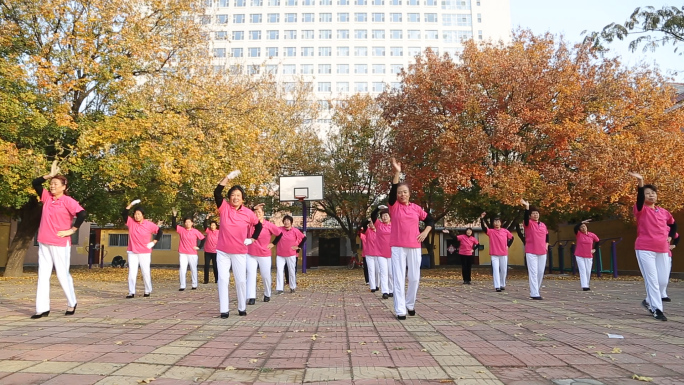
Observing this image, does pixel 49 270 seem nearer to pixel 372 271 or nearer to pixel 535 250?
pixel 372 271

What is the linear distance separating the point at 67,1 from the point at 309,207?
19295 mm

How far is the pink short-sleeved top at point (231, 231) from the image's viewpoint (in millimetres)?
7996

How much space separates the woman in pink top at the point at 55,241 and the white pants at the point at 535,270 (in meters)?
8.83

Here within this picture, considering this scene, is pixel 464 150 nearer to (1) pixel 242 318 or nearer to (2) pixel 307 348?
(1) pixel 242 318

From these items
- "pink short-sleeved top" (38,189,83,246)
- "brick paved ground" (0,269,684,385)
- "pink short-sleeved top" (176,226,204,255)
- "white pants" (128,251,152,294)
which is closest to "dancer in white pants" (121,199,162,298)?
"white pants" (128,251,152,294)

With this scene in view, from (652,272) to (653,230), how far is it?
68 centimetres

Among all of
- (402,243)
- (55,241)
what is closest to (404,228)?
(402,243)

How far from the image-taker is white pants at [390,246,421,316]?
770 cm

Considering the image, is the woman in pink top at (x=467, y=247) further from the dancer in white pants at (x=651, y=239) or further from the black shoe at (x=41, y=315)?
the black shoe at (x=41, y=315)

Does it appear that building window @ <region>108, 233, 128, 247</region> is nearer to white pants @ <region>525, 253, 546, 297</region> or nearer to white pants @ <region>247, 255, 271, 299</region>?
white pants @ <region>247, 255, 271, 299</region>

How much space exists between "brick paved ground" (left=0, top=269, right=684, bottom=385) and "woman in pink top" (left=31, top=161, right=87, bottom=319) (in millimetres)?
340

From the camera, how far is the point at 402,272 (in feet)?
25.3

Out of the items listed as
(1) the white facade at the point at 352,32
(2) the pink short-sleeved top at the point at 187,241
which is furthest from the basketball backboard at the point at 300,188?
(1) the white facade at the point at 352,32

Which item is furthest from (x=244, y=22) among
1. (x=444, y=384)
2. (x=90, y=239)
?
(x=444, y=384)
